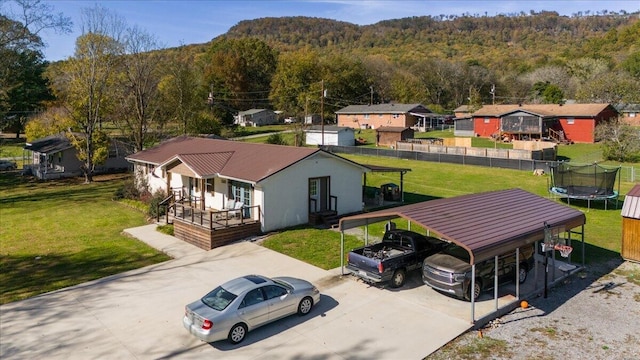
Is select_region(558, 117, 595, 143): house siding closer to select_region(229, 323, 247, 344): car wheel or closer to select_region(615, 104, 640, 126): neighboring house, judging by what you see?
select_region(615, 104, 640, 126): neighboring house

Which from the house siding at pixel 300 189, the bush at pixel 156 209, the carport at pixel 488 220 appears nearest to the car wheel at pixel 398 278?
the carport at pixel 488 220

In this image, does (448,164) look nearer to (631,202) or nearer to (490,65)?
(631,202)

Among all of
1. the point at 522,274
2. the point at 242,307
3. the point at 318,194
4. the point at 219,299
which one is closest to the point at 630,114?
the point at 318,194

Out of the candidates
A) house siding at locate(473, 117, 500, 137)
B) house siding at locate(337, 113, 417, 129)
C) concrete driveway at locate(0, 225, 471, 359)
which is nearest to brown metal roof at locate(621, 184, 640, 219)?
concrete driveway at locate(0, 225, 471, 359)

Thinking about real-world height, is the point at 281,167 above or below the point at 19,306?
above

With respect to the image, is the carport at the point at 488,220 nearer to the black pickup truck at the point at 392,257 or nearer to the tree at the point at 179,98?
the black pickup truck at the point at 392,257

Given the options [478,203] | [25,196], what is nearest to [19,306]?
[478,203]

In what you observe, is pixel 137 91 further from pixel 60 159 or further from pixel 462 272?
pixel 462 272
